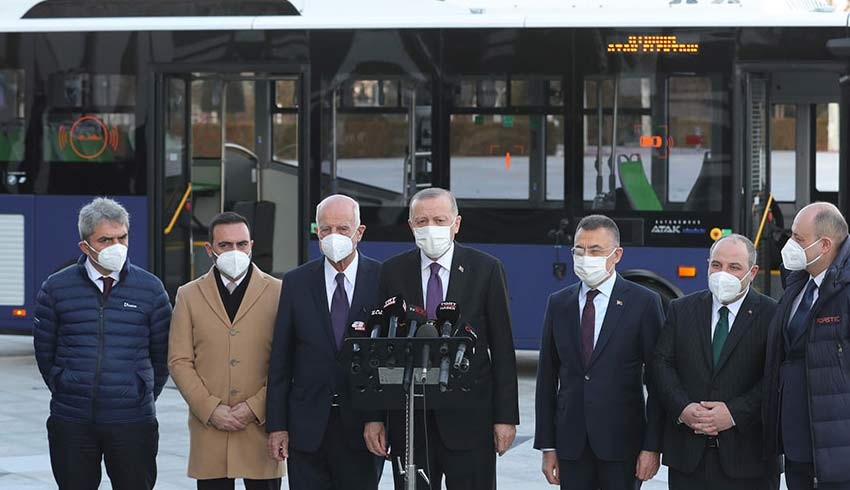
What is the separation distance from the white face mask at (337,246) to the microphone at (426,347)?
38.2 inches

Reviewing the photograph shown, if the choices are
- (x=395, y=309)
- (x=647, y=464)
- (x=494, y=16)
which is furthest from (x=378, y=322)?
(x=494, y=16)

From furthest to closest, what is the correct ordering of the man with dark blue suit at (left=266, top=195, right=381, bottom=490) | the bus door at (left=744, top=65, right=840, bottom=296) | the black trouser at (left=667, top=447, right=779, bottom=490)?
1. the bus door at (left=744, top=65, right=840, bottom=296)
2. the man with dark blue suit at (left=266, top=195, right=381, bottom=490)
3. the black trouser at (left=667, top=447, right=779, bottom=490)

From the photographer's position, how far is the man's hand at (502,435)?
7199 mm

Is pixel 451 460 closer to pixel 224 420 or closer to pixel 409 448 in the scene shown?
pixel 409 448

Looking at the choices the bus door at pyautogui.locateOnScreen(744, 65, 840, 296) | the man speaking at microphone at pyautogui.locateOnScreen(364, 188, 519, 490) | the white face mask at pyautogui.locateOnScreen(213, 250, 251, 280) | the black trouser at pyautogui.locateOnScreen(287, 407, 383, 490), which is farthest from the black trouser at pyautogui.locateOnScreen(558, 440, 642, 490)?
the bus door at pyautogui.locateOnScreen(744, 65, 840, 296)

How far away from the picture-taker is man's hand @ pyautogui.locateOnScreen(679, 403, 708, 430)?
698cm

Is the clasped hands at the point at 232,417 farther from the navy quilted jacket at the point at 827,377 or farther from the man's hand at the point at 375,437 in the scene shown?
the navy quilted jacket at the point at 827,377

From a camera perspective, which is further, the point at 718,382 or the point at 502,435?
the point at 502,435

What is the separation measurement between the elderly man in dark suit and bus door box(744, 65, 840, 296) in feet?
21.9

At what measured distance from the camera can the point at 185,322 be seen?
7.54 meters

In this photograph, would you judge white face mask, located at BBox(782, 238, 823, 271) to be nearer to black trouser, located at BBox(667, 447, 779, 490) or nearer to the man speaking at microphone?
black trouser, located at BBox(667, 447, 779, 490)

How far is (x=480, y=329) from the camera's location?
7.27m

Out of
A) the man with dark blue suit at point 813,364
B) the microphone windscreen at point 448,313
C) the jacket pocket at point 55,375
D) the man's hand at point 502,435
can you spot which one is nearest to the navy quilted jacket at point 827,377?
the man with dark blue suit at point 813,364

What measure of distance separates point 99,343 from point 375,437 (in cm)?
133
